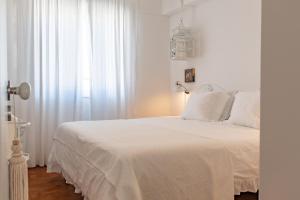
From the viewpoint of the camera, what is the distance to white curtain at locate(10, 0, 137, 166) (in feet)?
12.5

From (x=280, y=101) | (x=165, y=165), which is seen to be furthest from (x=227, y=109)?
(x=280, y=101)

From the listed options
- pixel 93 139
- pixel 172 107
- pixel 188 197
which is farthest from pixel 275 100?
pixel 172 107

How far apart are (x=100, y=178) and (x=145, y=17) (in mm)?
3447

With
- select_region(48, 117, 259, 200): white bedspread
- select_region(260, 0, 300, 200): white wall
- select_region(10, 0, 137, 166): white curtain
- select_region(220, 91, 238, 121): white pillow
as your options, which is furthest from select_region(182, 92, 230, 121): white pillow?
select_region(260, 0, 300, 200): white wall

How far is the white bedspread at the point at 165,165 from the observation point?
1.66 m

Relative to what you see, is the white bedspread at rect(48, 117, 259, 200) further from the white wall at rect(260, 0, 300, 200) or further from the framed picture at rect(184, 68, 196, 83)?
the framed picture at rect(184, 68, 196, 83)

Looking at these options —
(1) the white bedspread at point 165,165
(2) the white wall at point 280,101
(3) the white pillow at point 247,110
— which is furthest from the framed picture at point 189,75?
(2) the white wall at point 280,101

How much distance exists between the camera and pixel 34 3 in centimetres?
380

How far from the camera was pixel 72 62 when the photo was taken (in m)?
4.05

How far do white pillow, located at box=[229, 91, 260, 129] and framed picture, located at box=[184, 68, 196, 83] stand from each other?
4.39 feet

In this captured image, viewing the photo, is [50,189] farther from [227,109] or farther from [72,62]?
[227,109]

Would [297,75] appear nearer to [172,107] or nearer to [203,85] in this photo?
[203,85]

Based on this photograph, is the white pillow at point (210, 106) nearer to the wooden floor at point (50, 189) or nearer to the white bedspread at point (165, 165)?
the white bedspread at point (165, 165)

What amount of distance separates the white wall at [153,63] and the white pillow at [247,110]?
1.97 m
